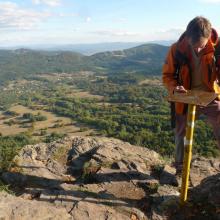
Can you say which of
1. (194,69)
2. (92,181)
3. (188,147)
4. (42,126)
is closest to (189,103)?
(188,147)

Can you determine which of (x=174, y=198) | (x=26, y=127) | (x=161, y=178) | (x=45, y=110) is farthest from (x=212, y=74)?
(x=45, y=110)

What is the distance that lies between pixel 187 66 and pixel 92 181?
320 cm

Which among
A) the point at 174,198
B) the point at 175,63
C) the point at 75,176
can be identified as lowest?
the point at 75,176

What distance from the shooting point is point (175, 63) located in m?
5.33

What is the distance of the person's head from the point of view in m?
4.63

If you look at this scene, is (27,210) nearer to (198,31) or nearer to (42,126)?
(198,31)

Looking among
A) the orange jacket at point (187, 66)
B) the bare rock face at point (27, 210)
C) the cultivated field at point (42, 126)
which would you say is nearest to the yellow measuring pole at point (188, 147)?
the orange jacket at point (187, 66)

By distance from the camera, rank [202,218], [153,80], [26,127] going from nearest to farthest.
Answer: [202,218] < [26,127] < [153,80]

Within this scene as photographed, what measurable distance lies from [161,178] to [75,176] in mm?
1913

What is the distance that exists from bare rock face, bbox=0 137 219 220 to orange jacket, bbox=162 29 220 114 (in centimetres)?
190

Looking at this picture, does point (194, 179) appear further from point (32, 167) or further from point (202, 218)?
point (32, 167)

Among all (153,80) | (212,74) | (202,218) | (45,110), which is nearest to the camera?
(202,218)

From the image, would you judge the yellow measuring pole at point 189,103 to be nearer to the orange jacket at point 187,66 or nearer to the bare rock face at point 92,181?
the orange jacket at point 187,66

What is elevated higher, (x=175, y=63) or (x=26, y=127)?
(x=175, y=63)
